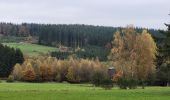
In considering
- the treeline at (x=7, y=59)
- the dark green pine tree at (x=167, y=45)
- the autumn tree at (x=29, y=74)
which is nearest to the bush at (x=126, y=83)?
the dark green pine tree at (x=167, y=45)

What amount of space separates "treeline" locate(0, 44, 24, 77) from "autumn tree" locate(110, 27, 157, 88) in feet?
251

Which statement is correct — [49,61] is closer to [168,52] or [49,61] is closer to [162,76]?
[162,76]

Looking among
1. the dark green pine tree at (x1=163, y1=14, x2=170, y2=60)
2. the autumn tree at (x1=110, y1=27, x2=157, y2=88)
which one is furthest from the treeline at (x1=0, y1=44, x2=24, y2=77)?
the dark green pine tree at (x1=163, y1=14, x2=170, y2=60)

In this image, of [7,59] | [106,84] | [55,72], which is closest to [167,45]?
[106,84]

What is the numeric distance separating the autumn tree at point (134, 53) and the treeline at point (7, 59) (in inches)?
3017

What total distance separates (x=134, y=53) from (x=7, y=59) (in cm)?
8728

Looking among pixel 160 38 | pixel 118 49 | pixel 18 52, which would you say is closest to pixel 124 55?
pixel 118 49

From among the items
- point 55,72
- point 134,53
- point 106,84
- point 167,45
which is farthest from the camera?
point 55,72

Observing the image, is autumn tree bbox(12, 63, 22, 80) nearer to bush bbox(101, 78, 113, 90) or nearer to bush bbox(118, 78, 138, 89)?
bush bbox(101, 78, 113, 90)

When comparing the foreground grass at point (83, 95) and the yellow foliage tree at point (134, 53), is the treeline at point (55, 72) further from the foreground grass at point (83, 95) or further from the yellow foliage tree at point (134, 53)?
the foreground grass at point (83, 95)

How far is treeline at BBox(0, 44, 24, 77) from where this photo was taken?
16475 cm

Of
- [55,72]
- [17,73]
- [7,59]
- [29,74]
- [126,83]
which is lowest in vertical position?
[29,74]

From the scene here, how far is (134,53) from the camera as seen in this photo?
305 ft

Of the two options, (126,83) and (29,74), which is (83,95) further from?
(29,74)
